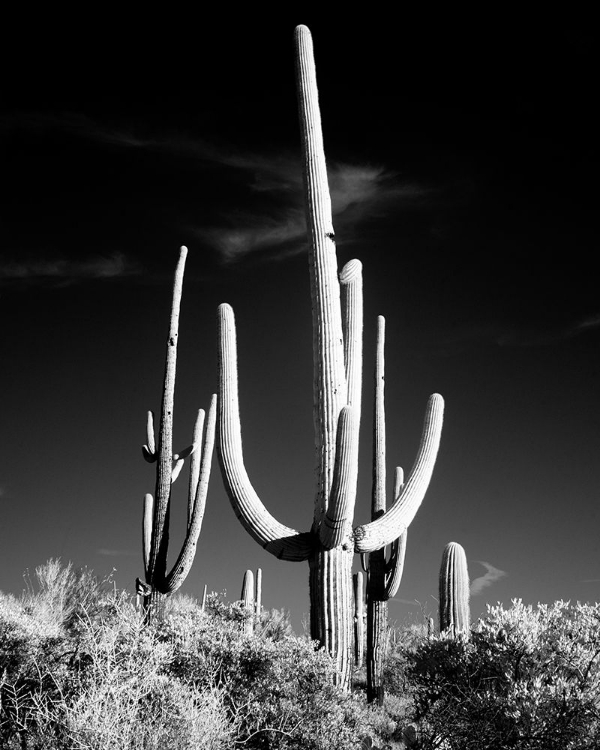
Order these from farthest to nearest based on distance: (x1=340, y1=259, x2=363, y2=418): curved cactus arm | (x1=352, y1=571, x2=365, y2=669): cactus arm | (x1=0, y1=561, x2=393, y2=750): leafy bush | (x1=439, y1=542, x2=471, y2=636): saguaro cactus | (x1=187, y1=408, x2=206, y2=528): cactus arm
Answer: (x1=352, y1=571, x2=365, y2=669): cactus arm → (x1=187, y1=408, x2=206, y2=528): cactus arm → (x1=439, y1=542, x2=471, y2=636): saguaro cactus → (x1=340, y1=259, x2=363, y2=418): curved cactus arm → (x1=0, y1=561, x2=393, y2=750): leafy bush

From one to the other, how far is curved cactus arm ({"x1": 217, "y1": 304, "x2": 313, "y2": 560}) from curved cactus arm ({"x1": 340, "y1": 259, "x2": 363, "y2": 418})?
1451 millimetres

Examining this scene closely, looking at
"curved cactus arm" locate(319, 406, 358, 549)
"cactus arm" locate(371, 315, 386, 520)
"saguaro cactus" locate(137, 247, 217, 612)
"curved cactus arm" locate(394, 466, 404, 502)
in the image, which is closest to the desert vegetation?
"curved cactus arm" locate(319, 406, 358, 549)

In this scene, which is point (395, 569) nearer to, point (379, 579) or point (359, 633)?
point (379, 579)

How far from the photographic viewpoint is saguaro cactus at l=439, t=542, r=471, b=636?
408 inches

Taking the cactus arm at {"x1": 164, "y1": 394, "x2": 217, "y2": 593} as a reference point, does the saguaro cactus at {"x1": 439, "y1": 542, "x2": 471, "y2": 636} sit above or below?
below

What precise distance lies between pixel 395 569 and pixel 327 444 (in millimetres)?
5308

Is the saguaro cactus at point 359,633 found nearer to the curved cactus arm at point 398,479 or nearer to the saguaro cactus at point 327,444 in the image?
the curved cactus arm at point 398,479

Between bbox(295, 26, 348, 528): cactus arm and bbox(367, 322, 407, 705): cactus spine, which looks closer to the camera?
bbox(295, 26, 348, 528): cactus arm

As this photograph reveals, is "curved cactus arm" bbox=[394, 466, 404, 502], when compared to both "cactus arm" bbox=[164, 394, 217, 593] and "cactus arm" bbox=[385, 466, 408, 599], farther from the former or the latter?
"cactus arm" bbox=[164, 394, 217, 593]

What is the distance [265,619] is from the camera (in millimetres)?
19281

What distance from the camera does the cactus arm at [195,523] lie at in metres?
11.9

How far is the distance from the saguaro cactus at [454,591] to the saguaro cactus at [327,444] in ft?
5.70

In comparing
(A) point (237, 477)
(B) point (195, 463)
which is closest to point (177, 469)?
(B) point (195, 463)

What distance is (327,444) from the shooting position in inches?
318
